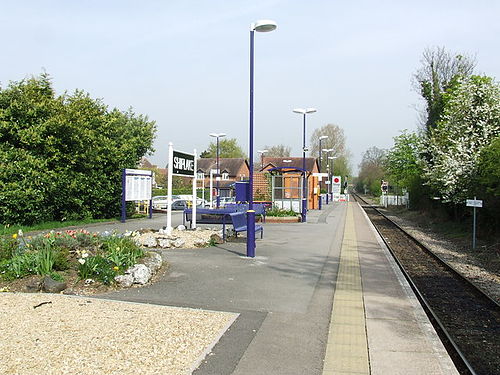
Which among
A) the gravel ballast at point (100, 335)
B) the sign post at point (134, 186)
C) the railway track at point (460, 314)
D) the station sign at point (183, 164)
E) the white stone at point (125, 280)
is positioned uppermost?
the station sign at point (183, 164)

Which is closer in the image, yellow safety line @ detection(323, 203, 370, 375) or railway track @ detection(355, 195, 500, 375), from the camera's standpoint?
yellow safety line @ detection(323, 203, 370, 375)

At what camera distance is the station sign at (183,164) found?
14113 millimetres

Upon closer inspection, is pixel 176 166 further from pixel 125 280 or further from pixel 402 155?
pixel 402 155

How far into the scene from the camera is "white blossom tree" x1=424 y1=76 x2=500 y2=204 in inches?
744

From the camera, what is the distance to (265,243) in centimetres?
1405

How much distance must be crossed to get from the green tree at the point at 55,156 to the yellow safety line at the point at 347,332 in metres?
12.2

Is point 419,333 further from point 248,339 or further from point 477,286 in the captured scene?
point 477,286

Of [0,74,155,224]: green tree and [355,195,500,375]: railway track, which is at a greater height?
[0,74,155,224]: green tree

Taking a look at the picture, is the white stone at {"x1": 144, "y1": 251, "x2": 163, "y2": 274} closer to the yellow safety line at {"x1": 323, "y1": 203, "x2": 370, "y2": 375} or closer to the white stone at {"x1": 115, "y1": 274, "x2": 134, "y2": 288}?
the white stone at {"x1": 115, "y1": 274, "x2": 134, "y2": 288}

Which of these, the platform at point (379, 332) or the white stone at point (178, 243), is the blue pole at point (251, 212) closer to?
the white stone at point (178, 243)

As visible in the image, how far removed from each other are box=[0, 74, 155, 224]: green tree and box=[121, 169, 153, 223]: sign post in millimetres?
1300

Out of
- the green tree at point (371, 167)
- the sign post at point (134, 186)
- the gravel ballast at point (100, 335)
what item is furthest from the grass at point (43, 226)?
the green tree at point (371, 167)

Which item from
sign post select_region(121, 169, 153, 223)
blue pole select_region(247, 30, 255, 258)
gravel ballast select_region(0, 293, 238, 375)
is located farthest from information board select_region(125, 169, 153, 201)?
gravel ballast select_region(0, 293, 238, 375)

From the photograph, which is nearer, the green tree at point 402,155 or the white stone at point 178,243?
the white stone at point 178,243
